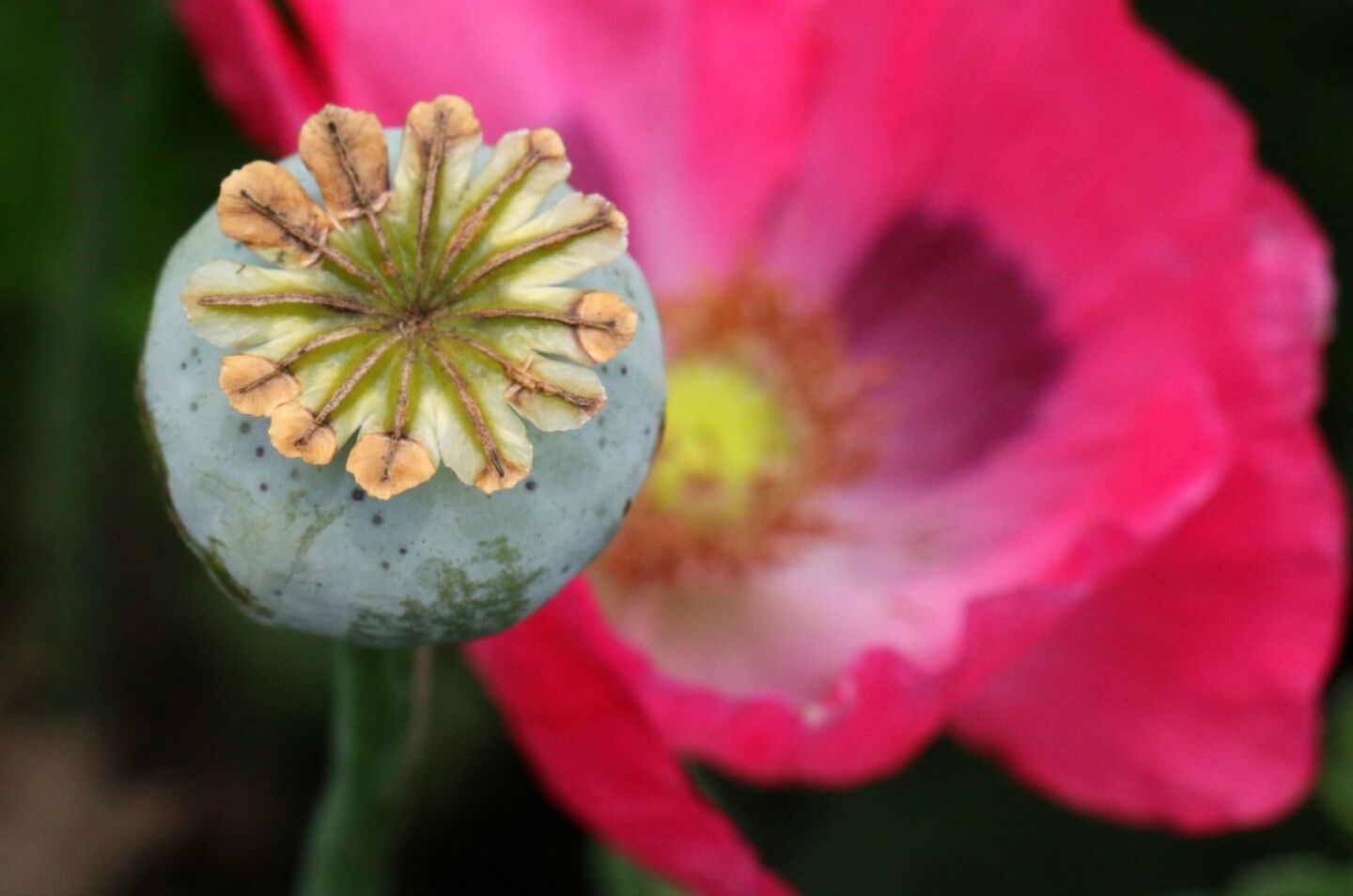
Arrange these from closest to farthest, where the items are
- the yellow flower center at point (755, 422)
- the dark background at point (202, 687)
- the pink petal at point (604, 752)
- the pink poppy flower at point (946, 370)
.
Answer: the pink petal at point (604, 752) → the pink poppy flower at point (946, 370) → the yellow flower center at point (755, 422) → the dark background at point (202, 687)

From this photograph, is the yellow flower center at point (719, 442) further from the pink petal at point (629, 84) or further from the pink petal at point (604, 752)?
the pink petal at point (604, 752)

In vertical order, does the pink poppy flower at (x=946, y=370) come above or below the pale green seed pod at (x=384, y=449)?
below

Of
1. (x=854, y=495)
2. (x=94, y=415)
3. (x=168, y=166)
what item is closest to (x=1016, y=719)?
(x=854, y=495)

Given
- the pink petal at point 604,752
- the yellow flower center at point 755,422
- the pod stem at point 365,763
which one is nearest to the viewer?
the pod stem at point 365,763

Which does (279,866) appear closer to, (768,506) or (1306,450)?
(768,506)

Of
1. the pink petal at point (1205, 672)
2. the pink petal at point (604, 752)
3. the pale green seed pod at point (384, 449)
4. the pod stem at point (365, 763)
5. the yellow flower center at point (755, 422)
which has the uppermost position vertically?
the pale green seed pod at point (384, 449)

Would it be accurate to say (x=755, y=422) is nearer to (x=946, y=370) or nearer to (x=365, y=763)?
(x=946, y=370)

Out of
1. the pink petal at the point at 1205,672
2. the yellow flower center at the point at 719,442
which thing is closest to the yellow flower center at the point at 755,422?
the yellow flower center at the point at 719,442

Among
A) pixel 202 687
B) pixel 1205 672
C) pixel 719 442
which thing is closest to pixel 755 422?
pixel 719 442
